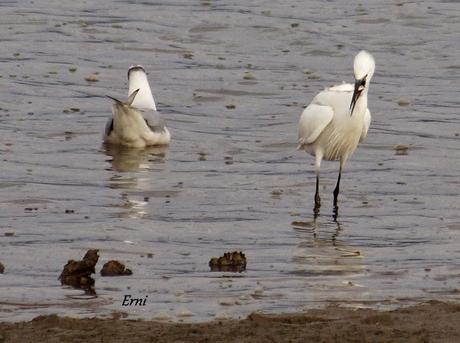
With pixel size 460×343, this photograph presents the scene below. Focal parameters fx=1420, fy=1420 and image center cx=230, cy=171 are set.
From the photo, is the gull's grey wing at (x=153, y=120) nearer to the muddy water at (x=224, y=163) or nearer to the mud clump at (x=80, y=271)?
the muddy water at (x=224, y=163)

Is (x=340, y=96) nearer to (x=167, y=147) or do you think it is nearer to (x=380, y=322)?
(x=167, y=147)

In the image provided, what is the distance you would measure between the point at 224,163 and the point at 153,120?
69.4 inches

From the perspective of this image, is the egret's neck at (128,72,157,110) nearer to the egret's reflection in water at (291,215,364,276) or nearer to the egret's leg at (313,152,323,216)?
the egret's leg at (313,152,323,216)

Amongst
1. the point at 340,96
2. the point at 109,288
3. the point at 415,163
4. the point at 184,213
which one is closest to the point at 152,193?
the point at 184,213

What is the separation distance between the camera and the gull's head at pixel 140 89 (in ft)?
50.9

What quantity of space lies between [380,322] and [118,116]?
768 centimetres

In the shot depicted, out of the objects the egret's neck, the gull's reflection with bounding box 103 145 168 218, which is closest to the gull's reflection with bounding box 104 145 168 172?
the gull's reflection with bounding box 103 145 168 218

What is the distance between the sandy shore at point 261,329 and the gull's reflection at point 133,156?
6.06 m

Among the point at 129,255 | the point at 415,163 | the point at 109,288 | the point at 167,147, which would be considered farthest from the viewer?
the point at 167,147

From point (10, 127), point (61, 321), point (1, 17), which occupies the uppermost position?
point (1, 17)

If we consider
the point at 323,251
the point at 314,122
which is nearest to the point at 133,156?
the point at 314,122

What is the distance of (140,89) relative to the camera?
614 inches

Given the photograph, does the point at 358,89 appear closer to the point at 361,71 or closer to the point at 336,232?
the point at 361,71

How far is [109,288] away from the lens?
330 inches
